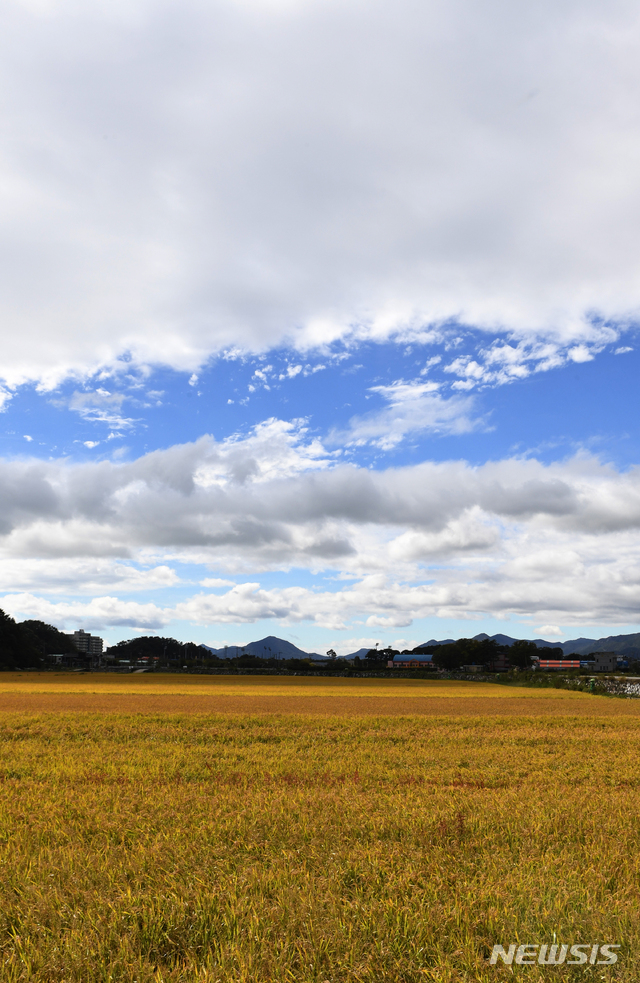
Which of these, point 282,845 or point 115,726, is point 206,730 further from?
point 282,845

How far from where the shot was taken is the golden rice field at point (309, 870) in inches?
191

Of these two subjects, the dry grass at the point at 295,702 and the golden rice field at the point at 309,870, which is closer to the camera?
the golden rice field at the point at 309,870

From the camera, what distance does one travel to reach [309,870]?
6656 mm

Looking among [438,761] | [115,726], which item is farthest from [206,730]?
[438,761]

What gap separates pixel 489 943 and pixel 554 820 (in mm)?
4085

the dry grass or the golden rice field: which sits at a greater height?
the golden rice field

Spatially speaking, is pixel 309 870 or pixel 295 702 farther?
pixel 295 702

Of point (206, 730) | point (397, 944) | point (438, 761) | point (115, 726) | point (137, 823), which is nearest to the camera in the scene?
point (397, 944)

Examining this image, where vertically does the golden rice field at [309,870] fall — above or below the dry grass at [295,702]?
above

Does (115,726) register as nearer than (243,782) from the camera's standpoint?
No

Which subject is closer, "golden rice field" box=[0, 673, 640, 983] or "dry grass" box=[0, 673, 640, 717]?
"golden rice field" box=[0, 673, 640, 983]

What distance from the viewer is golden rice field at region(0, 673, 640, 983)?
4844 mm

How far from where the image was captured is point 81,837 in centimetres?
792

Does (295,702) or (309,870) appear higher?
(309,870)
